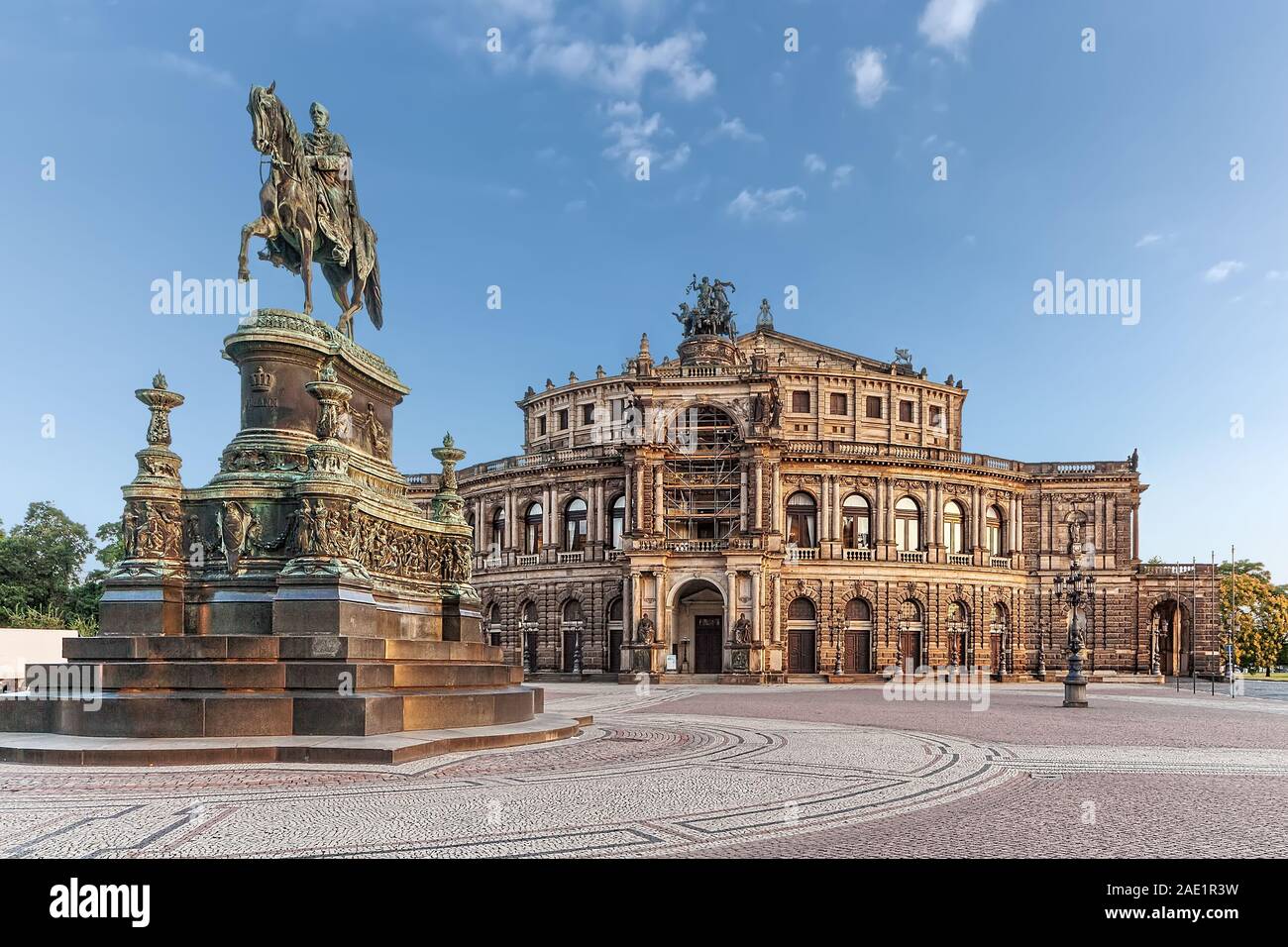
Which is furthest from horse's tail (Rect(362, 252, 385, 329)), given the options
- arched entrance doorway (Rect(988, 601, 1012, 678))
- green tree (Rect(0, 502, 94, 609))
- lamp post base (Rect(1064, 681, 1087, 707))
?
arched entrance doorway (Rect(988, 601, 1012, 678))

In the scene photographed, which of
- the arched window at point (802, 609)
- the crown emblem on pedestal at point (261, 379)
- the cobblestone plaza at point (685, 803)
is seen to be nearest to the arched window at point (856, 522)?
the arched window at point (802, 609)

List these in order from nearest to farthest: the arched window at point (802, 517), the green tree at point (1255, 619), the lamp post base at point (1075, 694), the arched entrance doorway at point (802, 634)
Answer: the lamp post base at point (1075, 694) → the arched entrance doorway at point (802, 634) → the arched window at point (802, 517) → the green tree at point (1255, 619)

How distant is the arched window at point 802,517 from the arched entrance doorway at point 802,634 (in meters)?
3.68

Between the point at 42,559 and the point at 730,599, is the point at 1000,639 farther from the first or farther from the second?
the point at 42,559

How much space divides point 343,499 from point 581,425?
2118 inches

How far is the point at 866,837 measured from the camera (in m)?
8.30

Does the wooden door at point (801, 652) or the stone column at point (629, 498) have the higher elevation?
the stone column at point (629, 498)

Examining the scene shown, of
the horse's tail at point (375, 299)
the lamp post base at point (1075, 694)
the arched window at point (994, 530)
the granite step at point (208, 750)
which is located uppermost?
the horse's tail at point (375, 299)

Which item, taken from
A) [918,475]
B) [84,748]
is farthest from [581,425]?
[84,748]

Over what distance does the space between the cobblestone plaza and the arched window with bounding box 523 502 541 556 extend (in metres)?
46.9

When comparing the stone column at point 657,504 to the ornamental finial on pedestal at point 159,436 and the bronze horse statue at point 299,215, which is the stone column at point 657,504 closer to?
the bronze horse statue at point 299,215

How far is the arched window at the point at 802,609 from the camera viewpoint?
193ft

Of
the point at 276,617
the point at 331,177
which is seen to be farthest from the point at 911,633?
the point at 276,617

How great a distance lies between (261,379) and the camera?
15.6 m
